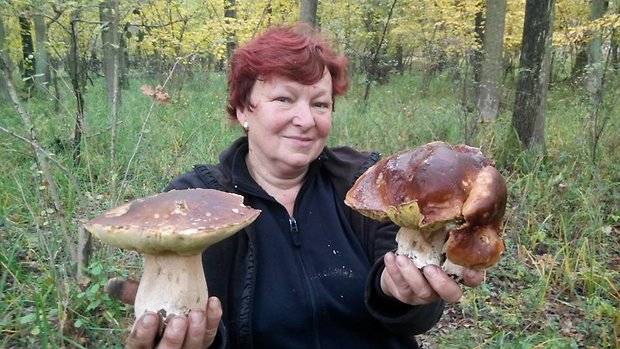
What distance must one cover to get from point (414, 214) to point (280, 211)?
26.9 inches

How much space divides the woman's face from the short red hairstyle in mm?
34

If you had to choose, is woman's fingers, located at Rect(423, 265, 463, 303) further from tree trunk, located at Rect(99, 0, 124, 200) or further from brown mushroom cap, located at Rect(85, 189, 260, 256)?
tree trunk, located at Rect(99, 0, 124, 200)

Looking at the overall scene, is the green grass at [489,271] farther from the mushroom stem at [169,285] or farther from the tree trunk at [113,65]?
the mushroom stem at [169,285]

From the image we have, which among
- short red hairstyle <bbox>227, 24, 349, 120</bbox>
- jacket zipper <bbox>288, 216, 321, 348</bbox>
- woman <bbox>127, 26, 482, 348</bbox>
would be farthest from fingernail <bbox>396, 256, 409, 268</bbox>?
short red hairstyle <bbox>227, 24, 349, 120</bbox>

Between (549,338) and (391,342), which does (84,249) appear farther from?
(549,338)

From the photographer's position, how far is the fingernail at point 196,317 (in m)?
1.24

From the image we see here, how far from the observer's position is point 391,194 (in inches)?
53.2

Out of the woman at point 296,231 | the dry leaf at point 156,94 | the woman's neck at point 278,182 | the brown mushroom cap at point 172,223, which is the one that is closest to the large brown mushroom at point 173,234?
the brown mushroom cap at point 172,223

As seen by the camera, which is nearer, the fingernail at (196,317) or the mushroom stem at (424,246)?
the fingernail at (196,317)

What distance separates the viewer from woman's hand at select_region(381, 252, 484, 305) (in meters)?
1.36

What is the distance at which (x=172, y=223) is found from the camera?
1.10 metres

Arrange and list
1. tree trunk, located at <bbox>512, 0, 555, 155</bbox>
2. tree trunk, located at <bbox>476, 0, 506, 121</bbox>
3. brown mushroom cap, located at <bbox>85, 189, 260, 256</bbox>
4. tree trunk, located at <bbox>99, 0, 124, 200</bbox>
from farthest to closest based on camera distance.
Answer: tree trunk, located at <bbox>476, 0, 506, 121</bbox> → tree trunk, located at <bbox>512, 0, 555, 155</bbox> → tree trunk, located at <bbox>99, 0, 124, 200</bbox> → brown mushroom cap, located at <bbox>85, 189, 260, 256</bbox>

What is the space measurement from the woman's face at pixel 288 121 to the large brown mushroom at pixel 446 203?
0.49 metres

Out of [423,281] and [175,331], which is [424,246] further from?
[175,331]
